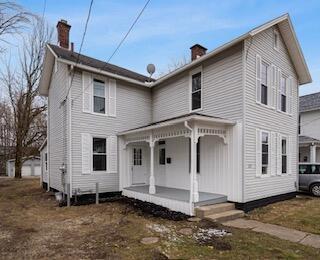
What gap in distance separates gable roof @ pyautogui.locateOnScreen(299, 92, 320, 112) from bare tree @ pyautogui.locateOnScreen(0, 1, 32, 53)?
19.9 meters

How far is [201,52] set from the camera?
14.5m

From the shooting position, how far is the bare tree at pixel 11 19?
32.8 feet

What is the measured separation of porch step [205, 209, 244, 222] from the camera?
7.84 metres

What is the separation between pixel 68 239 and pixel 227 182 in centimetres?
555

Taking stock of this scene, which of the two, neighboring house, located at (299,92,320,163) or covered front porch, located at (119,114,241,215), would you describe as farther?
neighboring house, located at (299,92,320,163)

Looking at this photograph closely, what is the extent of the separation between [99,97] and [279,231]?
8.82 meters

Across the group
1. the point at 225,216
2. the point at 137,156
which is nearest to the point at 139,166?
the point at 137,156

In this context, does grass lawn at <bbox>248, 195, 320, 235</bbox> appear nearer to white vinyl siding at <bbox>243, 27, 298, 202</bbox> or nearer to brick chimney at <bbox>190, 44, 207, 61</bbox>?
white vinyl siding at <bbox>243, 27, 298, 202</bbox>

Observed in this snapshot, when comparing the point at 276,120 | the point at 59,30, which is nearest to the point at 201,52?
the point at 276,120

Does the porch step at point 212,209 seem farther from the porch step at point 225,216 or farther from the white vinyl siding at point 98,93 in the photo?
the white vinyl siding at point 98,93

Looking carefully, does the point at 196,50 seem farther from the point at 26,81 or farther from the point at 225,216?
the point at 26,81

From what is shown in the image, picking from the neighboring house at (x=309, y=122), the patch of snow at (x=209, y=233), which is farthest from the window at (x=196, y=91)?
the neighboring house at (x=309, y=122)

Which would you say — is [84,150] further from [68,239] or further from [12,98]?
[12,98]

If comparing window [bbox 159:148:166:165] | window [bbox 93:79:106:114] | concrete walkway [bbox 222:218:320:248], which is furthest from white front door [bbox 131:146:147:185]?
concrete walkway [bbox 222:218:320:248]
